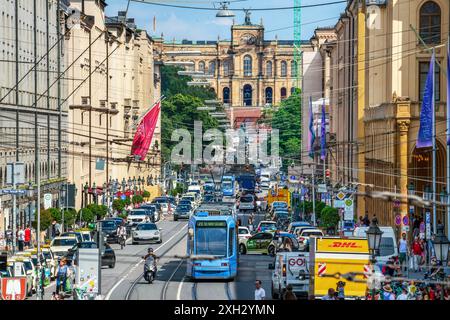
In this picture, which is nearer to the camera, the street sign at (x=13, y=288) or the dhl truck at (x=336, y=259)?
the street sign at (x=13, y=288)

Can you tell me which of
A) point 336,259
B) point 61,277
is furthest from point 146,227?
point 336,259

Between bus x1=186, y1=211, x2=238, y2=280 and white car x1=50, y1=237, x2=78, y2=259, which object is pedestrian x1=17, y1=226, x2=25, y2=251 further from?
bus x1=186, y1=211, x2=238, y2=280

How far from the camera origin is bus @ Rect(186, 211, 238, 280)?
49.0m

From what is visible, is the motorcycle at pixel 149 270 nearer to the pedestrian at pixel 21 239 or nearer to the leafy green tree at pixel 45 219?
the pedestrian at pixel 21 239

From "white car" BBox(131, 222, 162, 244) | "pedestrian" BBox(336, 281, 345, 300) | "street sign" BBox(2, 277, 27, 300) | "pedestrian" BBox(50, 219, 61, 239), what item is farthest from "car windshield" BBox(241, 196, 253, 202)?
"pedestrian" BBox(336, 281, 345, 300)

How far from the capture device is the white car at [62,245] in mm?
55438

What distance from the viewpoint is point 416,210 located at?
72.4 metres

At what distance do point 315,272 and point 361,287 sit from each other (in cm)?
126

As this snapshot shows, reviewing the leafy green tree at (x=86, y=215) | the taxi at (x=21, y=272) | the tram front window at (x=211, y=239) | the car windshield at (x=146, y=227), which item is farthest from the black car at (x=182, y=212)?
the taxi at (x=21, y=272)

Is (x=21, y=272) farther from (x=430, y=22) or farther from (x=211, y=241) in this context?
(x=430, y=22)

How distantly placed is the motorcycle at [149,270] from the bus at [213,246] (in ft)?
4.46

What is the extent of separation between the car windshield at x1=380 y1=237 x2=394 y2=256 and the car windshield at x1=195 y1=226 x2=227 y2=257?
5.34m

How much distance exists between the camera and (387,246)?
50312mm
